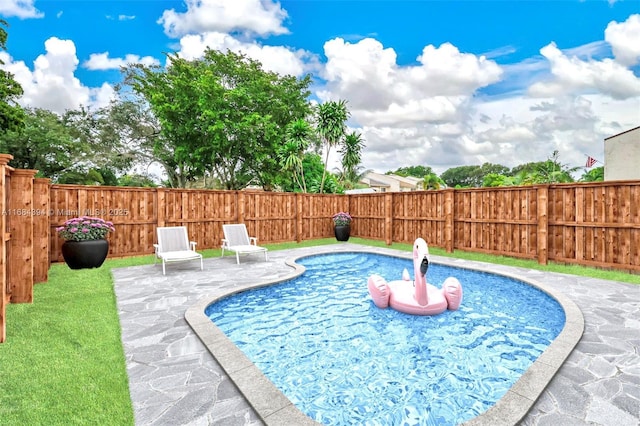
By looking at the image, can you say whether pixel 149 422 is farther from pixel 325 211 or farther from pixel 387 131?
pixel 387 131

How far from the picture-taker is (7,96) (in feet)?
42.5

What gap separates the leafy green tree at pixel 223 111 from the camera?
18406 mm

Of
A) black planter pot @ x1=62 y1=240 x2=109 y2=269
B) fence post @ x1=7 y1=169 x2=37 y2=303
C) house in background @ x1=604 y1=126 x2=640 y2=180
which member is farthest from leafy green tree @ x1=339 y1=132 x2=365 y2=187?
fence post @ x1=7 y1=169 x2=37 y2=303

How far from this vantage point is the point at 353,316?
15.0ft

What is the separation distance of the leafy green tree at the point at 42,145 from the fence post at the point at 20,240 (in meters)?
17.7

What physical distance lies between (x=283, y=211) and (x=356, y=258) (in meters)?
3.91

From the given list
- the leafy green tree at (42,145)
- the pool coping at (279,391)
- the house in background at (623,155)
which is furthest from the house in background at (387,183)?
the pool coping at (279,391)

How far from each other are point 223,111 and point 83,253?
13.5 metres

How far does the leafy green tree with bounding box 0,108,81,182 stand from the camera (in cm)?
1762

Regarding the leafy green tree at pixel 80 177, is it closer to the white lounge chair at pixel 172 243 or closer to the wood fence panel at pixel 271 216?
the wood fence panel at pixel 271 216

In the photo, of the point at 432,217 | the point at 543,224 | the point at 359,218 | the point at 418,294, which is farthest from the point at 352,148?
the point at 418,294

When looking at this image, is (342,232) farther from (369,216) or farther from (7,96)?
(7,96)

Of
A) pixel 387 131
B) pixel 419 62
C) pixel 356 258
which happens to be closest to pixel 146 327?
pixel 356 258

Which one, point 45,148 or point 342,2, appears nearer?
point 342,2
